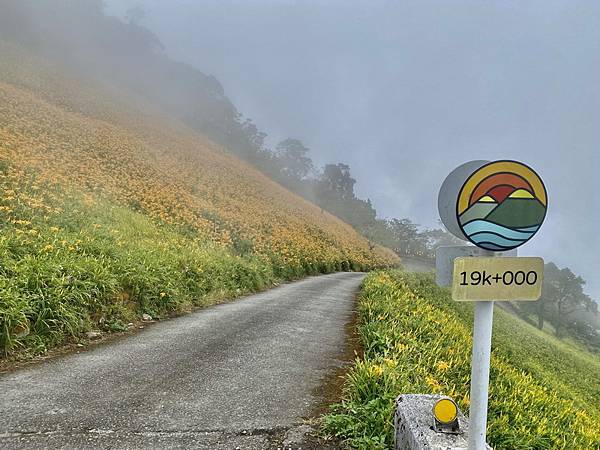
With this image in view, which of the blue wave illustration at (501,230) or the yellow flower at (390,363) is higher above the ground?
the blue wave illustration at (501,230)

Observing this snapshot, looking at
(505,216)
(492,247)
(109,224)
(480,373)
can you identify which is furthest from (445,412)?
(109,224)

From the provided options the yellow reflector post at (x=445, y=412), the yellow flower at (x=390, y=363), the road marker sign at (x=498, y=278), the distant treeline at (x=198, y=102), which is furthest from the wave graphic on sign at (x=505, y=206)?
the distant treeline at (x=198, y=102)

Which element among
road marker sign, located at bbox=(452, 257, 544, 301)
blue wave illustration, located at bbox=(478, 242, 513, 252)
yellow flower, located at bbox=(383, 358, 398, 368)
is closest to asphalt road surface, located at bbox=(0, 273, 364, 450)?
yellow flower, located at bbox=(383, 358, 398, 368)

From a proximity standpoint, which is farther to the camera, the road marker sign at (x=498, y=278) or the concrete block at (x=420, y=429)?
the concrete block at (x=420, y=429)

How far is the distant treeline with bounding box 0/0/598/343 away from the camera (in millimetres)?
37281

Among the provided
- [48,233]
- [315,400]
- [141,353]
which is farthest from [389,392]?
[48,233]

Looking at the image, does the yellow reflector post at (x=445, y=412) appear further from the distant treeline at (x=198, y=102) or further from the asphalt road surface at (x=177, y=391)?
the distant treeline at (x=198, y=102)

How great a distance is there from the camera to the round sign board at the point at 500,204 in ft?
6.31

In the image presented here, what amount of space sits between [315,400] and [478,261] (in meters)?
2.33

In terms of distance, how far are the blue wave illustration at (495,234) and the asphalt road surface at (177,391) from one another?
1948 millimetres

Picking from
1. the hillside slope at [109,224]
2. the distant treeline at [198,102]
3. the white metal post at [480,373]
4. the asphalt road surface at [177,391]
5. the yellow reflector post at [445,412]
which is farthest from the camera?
the distant treeline at [198,102]

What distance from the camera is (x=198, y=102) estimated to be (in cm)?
5225

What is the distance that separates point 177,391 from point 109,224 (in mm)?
6850

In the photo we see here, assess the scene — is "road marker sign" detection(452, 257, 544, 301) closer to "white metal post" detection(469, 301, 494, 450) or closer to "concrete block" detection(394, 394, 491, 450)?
"white metal post" detection(469, 301, 494, 450)
